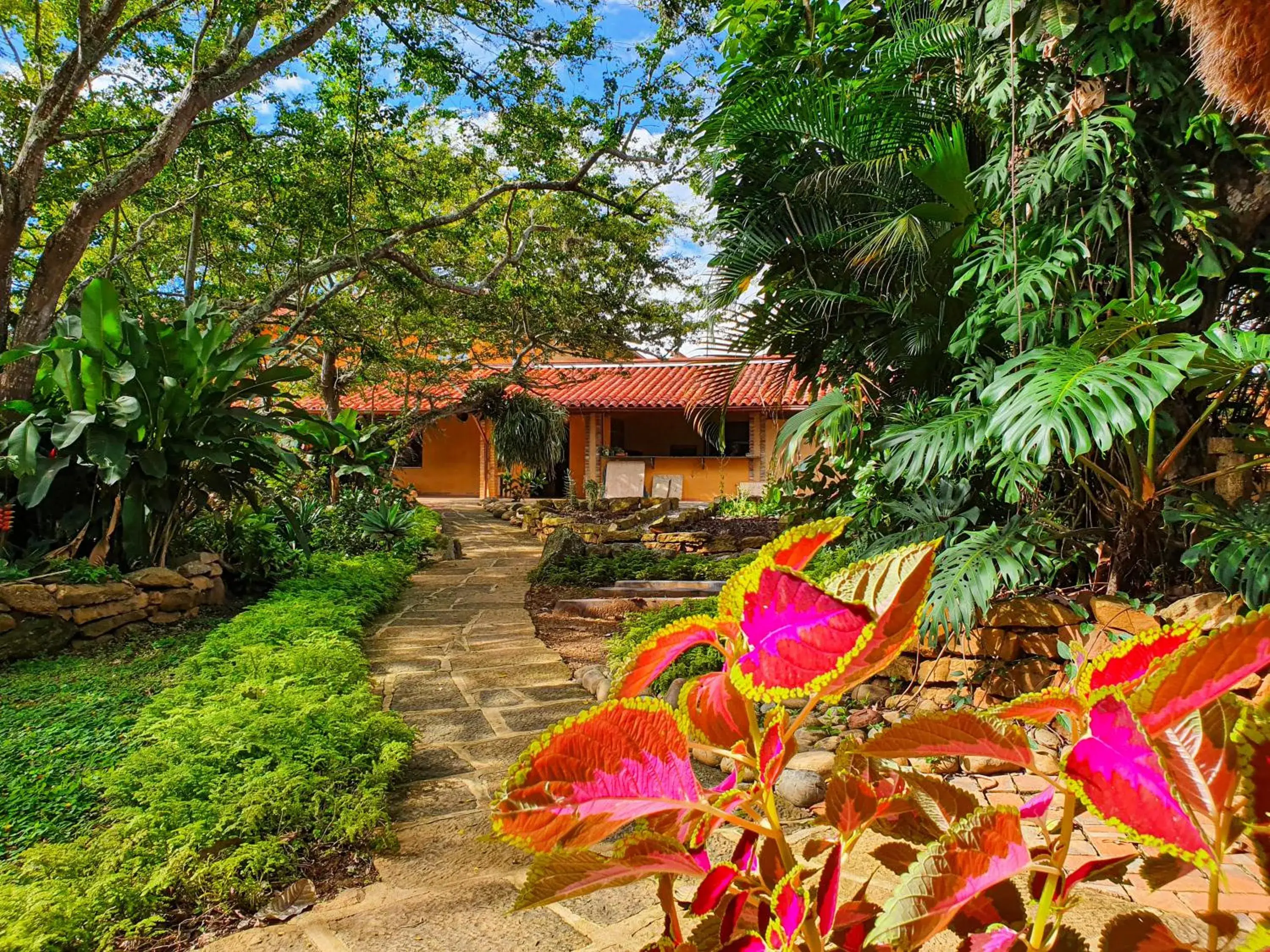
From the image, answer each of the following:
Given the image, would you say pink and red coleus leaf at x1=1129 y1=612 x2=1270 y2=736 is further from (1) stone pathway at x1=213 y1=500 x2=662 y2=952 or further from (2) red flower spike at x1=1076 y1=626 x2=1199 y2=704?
(1) stone pathway at x1=213 y1=500 x2=662 y2=952

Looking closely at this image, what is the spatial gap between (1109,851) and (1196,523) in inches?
60.8

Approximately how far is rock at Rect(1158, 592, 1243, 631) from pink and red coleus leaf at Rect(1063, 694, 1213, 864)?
108 inches

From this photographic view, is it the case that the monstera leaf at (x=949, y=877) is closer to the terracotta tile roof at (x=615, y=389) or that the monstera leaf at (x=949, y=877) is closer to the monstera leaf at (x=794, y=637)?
the monstera leaf at (x=794, y=637)

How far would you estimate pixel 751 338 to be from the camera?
4.48 m

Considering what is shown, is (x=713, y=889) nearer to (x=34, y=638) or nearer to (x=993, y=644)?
(x=993, y=644)

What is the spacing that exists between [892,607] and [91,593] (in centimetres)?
556

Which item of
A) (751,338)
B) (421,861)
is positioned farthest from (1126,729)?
(751,338)

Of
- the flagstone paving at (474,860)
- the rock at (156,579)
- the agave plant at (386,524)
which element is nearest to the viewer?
the flagstone paving at (474,860)

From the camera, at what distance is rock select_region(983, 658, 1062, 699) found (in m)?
3.32

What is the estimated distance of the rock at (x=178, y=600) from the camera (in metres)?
5.16

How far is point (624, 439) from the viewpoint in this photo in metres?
17.1

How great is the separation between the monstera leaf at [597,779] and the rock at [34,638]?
5.25 meters

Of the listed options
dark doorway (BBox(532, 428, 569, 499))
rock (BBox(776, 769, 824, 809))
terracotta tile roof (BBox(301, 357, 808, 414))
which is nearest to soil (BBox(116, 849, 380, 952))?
rock (BBox(776, 769, 824, 809))

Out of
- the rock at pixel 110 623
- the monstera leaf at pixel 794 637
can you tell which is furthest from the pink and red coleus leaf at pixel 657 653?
the rock at pixel 110 623
